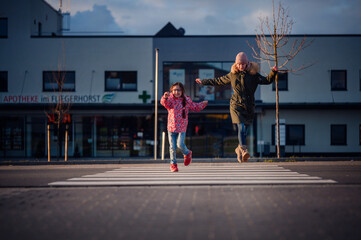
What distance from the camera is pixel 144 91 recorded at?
25.1 m

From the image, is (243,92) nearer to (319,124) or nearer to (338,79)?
(319,124)

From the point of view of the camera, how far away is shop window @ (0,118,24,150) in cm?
2539

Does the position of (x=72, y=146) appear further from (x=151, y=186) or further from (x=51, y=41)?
(x=151, y=186)

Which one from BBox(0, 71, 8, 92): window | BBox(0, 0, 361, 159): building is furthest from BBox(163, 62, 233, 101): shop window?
BBox(0, 71, 8, 92): window

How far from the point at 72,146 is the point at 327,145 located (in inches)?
662

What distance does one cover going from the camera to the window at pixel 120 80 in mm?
25234

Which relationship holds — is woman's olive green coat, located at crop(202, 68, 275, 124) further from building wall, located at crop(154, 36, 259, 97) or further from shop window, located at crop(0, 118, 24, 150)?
shop window, located at crop(0, 118, 24, 150)

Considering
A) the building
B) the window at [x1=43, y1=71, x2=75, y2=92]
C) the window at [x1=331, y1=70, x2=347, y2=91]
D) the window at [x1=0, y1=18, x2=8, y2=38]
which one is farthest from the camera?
the window at [x1=0, y1=18, x2=8, y2=38]

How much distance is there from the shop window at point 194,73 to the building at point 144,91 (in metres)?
Answer: 0.07

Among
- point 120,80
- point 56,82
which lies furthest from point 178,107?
point 56,82

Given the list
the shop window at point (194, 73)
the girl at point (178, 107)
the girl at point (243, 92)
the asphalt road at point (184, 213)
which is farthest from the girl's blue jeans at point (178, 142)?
the shop window at point (194, 73)

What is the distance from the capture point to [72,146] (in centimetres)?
2547

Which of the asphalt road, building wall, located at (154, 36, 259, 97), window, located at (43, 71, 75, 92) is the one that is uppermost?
building wall, located at (154, 36, 259, 97)

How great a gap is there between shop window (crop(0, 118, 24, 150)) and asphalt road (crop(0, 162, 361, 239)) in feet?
67.1
